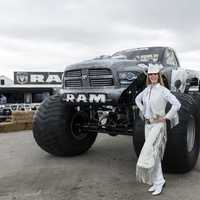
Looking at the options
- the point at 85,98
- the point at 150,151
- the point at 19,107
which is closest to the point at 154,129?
the point at 150,151

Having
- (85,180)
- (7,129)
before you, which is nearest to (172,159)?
(85,180)

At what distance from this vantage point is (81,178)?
19.9ft

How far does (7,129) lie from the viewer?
13.1 metres

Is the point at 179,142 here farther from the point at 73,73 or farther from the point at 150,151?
the point at 73,73

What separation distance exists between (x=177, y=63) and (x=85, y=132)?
115 inches

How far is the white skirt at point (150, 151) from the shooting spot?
521 centimetres

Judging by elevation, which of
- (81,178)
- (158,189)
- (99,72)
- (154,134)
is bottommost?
(81,178)

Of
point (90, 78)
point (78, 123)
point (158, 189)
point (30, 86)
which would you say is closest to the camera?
point (158, 189)

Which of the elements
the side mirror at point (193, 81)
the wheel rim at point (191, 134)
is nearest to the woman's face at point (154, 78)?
the wheel rim at point (191, 134)

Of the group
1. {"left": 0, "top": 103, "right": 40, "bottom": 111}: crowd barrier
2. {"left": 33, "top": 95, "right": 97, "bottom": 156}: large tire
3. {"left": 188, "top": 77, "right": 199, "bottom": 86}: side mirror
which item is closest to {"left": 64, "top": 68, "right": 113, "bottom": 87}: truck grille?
{"left": 33, "top": 95, "right": 97, "bottom": 156}: large tire

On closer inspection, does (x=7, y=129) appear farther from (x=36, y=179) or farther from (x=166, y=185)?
(x=166, y=185)

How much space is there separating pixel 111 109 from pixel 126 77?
3.71 feet

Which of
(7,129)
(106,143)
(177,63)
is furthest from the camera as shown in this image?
(7,129)

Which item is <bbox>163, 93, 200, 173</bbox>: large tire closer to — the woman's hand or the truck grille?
the woman's hand
